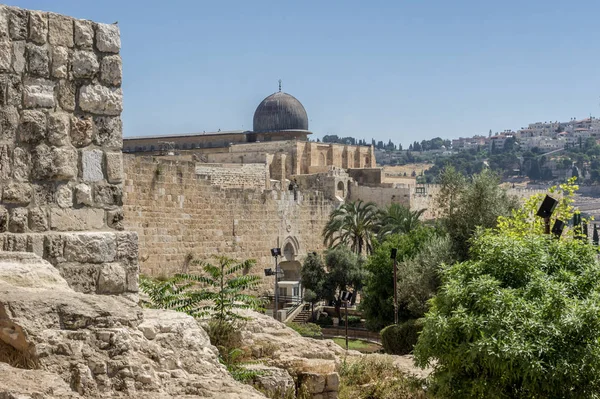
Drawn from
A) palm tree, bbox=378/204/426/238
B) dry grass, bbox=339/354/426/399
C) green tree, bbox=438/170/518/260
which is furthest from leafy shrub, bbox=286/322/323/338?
palm tree, bbox=378/204/426/238

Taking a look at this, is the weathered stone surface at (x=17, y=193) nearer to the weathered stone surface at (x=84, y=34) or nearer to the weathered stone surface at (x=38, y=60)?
the weathered stone surface at (x=38, y=60)

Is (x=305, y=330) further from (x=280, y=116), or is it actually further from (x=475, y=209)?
(x=280, y=116)

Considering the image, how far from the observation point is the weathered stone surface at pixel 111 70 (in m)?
4.45

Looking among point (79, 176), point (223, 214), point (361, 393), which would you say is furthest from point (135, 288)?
point (223, 214)

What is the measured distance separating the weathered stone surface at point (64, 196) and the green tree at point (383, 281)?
19.1 m

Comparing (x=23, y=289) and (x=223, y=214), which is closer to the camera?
(x=23, y=289)

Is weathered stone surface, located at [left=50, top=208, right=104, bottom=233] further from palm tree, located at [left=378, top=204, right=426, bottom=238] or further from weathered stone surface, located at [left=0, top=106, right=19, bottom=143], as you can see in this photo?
palm tree, located at [left=378, top=204, right=426, bottom=238]

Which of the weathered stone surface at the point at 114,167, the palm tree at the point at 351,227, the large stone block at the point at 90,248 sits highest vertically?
the weathered stone surface at the point at 114,167

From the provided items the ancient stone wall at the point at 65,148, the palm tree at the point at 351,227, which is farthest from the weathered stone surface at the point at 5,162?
the palm tree at the point at 351,227

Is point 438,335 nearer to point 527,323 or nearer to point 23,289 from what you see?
point 527,323

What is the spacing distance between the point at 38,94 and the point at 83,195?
0.51 meters

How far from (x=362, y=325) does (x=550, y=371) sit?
18475mm

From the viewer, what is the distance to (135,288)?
4.43 metres

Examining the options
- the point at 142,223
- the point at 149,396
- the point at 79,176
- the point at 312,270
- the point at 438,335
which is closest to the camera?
the point at 149,396
